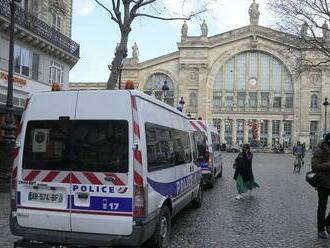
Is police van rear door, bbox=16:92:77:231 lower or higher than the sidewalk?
higher

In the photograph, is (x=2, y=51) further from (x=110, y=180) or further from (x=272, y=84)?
(x=272, y=84)

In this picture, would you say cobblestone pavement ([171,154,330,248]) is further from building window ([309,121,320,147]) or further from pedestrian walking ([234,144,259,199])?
building window ([309,121,320,147])

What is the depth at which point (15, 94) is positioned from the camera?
89.9 ft

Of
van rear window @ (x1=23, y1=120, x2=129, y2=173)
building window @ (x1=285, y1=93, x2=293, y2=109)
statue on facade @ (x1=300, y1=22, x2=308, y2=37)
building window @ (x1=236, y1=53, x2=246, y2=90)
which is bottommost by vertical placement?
van rear window @ (x1=23, y1=120, x2=129, y2=173)

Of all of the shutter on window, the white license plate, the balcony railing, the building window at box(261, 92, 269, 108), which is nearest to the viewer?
the white license plate

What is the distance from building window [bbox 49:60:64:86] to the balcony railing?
42.8 inches

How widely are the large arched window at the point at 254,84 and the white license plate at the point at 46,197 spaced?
103941 millimetres

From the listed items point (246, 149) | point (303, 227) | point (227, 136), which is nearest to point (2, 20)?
point (246, 149)

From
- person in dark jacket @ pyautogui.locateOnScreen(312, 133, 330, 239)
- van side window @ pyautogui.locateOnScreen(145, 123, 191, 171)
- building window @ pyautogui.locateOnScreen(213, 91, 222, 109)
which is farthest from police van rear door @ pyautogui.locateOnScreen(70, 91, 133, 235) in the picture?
building window @ pyautogui.locateOnScreen(213, 91, 222, 109)

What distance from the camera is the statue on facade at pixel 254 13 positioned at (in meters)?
112

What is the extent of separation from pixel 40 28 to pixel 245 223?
21193 millimetres

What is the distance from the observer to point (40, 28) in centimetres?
2944

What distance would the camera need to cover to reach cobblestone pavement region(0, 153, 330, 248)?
9367 millimetres

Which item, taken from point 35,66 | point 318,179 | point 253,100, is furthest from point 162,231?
point 253,100
